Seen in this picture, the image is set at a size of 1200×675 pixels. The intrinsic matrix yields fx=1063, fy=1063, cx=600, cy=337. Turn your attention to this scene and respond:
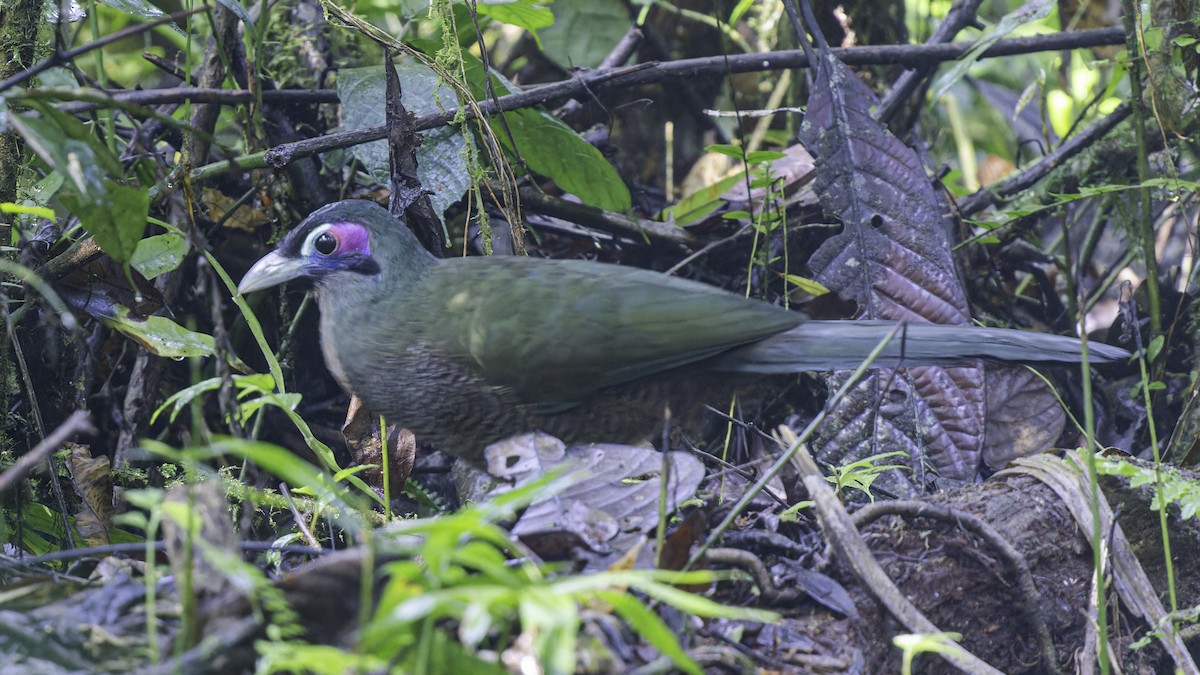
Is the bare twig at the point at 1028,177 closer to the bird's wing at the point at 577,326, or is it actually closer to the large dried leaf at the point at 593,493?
the bird's wing at the point at 577,326

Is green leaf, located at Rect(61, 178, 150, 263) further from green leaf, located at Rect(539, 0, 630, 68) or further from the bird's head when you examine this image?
green leaf, located at Rect(539, 0, 630, 68)

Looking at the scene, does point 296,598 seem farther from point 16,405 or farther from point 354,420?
point 16,405

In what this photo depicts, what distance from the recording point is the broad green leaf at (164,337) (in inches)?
105

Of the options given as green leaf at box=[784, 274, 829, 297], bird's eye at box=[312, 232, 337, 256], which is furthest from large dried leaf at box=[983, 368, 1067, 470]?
bird's eye at box=[312, 232, 337, 256]

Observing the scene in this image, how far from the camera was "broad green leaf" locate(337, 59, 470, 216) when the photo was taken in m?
3.22

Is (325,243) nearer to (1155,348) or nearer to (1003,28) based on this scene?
(1003,28)

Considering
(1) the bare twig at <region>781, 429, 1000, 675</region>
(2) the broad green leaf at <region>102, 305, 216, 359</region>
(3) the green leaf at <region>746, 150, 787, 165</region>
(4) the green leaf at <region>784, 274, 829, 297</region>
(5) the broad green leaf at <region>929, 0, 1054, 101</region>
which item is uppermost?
(5) the broad green leaf at <region>929, 0, 1054, 101</region>

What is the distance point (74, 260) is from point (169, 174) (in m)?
0.38

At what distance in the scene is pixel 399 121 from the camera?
3.07 metres

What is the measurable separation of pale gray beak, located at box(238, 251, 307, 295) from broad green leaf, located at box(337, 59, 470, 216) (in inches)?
15.2

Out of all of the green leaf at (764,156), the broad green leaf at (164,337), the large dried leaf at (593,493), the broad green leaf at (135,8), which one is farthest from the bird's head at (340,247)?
the green leaf at (764,156)

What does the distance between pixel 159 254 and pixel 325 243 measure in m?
0.45

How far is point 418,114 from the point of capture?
3346mm

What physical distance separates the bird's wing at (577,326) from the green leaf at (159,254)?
2.31 feet
